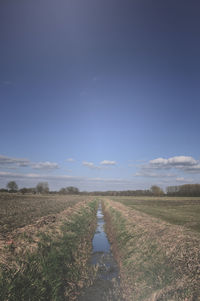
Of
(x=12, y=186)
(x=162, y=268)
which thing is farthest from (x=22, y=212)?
(x=12, y=186)

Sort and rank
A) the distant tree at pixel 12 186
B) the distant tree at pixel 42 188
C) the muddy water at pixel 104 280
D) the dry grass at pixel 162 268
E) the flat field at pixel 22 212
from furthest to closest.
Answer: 1. the distant tree at pixel 42 188
2. the distant tree at pixel 12 186
3. the flat field at pixel 22 212
4. the muddy water at pixel 104 280
5. the dry grass at pixel 162 268

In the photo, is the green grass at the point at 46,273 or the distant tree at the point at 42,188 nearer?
the green grass at the point at 46,273

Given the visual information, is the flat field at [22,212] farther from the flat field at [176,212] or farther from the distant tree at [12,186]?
the distant tree at [12,186]

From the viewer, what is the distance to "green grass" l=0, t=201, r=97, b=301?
591 cm

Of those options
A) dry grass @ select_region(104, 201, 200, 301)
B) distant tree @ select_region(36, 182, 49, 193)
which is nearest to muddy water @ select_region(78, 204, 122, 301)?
dry grass @ select_region(104, 201, 200, 301)

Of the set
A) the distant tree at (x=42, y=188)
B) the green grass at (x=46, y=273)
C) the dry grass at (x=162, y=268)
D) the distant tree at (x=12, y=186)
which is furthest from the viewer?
the distant tree at (x=42, y=188)

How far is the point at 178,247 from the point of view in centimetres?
871

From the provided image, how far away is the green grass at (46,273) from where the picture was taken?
5.91 meters

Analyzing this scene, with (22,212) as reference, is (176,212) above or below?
below

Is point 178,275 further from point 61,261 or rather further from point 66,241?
point 66,241

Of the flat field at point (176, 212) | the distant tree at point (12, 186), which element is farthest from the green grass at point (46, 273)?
the distant tree at point (12, 186)

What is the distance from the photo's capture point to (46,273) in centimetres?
727

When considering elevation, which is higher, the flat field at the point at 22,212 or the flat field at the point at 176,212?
the flat field at the point at 22,212

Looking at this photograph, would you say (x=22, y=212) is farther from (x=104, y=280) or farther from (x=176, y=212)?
(x=176, y=212)
